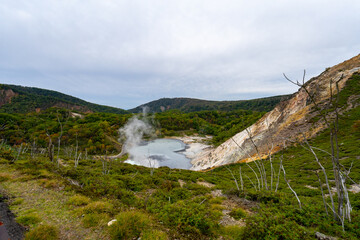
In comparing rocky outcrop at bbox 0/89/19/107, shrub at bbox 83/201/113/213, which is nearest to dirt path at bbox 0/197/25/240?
shrub at bbox 83/201/113/213

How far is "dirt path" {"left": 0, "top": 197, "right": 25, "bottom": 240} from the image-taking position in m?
4.94

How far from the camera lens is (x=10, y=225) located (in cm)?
543

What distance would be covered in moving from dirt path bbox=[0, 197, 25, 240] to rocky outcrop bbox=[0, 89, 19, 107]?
7713 inches

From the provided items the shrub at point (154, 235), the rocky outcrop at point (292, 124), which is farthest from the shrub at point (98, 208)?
the rocky outcrop at point (292, 124)

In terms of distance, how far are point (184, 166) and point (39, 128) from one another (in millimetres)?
81491

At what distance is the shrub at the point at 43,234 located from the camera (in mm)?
4629

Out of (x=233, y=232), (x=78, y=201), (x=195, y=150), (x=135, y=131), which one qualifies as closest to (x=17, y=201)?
(x=78, y=201)

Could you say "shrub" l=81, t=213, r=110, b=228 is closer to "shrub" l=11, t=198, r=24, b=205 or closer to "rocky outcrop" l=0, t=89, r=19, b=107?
"shrub" l=11, t=198, r=24, b=205

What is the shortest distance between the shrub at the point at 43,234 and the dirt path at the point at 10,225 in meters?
0.64

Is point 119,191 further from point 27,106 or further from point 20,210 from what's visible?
point 27,106

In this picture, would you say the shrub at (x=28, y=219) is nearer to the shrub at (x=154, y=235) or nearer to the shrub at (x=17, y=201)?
the shrub at (x=17, y=201)

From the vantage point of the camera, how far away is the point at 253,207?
774cm

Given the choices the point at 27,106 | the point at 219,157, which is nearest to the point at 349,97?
the point at 219,157

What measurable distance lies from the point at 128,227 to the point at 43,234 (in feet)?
8.92
